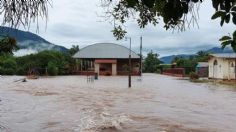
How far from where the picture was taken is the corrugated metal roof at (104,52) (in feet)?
222

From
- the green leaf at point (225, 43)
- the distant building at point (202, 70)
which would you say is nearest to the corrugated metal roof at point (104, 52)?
the distant building at point (202, 70)

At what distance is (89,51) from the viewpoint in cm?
7006

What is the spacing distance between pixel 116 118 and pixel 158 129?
2.58m

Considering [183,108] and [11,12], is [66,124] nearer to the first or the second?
[183,108]

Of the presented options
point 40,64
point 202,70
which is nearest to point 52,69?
point 40,64

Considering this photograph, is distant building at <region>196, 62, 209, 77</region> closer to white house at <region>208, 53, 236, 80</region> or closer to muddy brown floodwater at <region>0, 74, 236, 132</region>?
white house at <region>208, 53, 236, 80</region>

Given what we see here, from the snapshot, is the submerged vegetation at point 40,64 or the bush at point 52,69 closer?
the submerged vegetation at point 40,64

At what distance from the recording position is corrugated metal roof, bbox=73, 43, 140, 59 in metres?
67.7

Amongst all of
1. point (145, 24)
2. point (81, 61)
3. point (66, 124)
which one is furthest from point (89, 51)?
point (145, 24)

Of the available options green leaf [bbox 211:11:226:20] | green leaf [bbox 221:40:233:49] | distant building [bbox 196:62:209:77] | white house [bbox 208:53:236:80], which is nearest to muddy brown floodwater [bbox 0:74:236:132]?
green leaf [bbox 221:40:233:49]

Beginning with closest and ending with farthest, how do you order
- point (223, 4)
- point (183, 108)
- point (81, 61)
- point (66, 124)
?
point (223, 4) < point (66, 124) < point (183, 108) < point (81, 61)

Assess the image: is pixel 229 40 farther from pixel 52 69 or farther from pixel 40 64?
pixel 40 64

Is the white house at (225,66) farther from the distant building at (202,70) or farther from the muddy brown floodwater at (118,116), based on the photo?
the muddy brown floodwater at (118,116)

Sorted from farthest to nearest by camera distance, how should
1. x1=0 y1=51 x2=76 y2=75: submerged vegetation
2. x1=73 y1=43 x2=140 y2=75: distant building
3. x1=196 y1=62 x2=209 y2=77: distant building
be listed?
1. x1=73 y1=43 x2=140 y2=75: distant building
2. x1=196 y1=62 x2=209 y2=77: distant building
3. x1=0 y1=51 x2=76 y2=75: submerged vegetation
